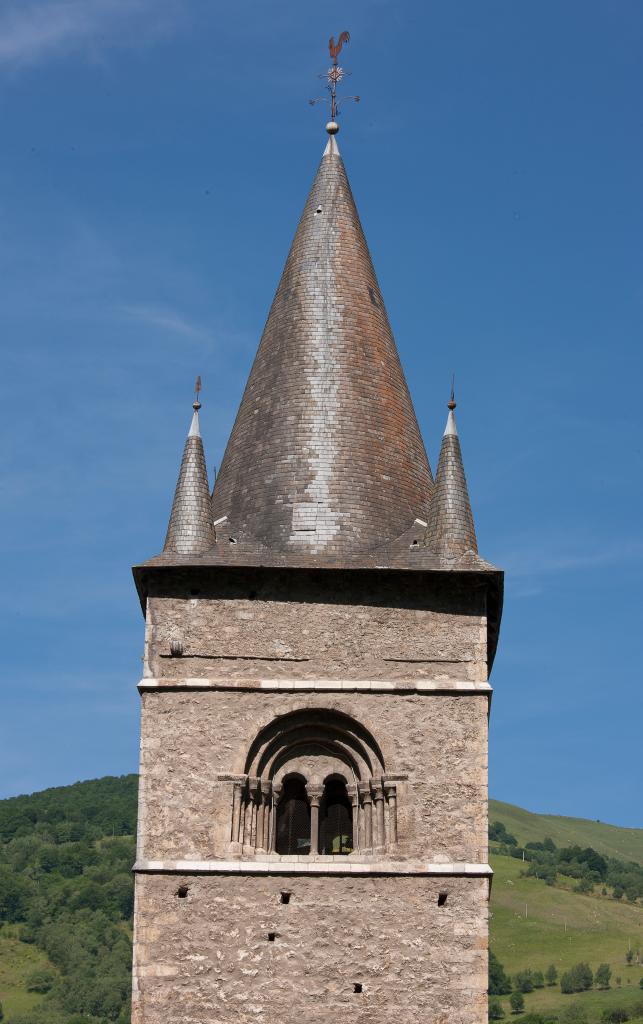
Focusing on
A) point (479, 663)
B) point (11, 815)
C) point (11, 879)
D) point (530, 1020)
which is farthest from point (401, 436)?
point (11, 815)

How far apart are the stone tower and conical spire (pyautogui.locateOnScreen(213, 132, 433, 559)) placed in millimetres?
36

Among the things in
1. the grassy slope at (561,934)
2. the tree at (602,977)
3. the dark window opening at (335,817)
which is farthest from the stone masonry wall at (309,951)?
the tree at (602,977)

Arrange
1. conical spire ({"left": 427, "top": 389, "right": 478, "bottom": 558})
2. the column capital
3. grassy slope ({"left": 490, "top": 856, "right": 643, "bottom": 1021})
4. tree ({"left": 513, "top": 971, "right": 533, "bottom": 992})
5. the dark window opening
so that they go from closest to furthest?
the column capital, the dark window opening, conical spire ({"left": 427, "top": 389, "right": 478, "bottom": 558}), tree ({"left": 513, "top": 971, "right": 533, "bottom": 992}), grassy slope ({"left": 490, "top": 856, "right": 643, "bottom": 1021})

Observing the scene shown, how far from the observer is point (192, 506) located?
984 inches

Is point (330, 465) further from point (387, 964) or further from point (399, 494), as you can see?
point (387, 964)

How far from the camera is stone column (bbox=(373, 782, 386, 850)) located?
22734mm

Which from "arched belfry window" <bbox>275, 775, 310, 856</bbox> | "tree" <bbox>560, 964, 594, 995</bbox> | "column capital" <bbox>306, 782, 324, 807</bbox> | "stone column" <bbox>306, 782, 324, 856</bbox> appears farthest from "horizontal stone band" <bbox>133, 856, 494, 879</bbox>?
"tree" <bbox>560, 964, 594, 995</bbox>

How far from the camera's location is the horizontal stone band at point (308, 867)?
22.2 m

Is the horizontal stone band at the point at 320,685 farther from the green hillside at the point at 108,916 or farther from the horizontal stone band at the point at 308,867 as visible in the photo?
the green hillside at the point at 108,916

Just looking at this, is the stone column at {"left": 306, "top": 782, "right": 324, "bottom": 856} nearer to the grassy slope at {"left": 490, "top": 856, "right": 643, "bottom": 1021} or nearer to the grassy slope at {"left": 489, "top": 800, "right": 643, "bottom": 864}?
the grassy slope at {"left": 490, "top": 856, "right": 643, "bottom": 1021}

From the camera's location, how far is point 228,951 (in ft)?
71.5

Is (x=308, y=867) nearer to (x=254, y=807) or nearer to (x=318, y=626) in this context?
(x=254, y=807)


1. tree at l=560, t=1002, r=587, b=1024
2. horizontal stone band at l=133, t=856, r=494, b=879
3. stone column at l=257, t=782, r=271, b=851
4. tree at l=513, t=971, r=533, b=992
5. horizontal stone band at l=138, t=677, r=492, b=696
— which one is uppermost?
horizontal stone band at l=138, t=677, r=492, b=696

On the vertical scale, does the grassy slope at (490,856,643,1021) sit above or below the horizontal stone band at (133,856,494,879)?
above
